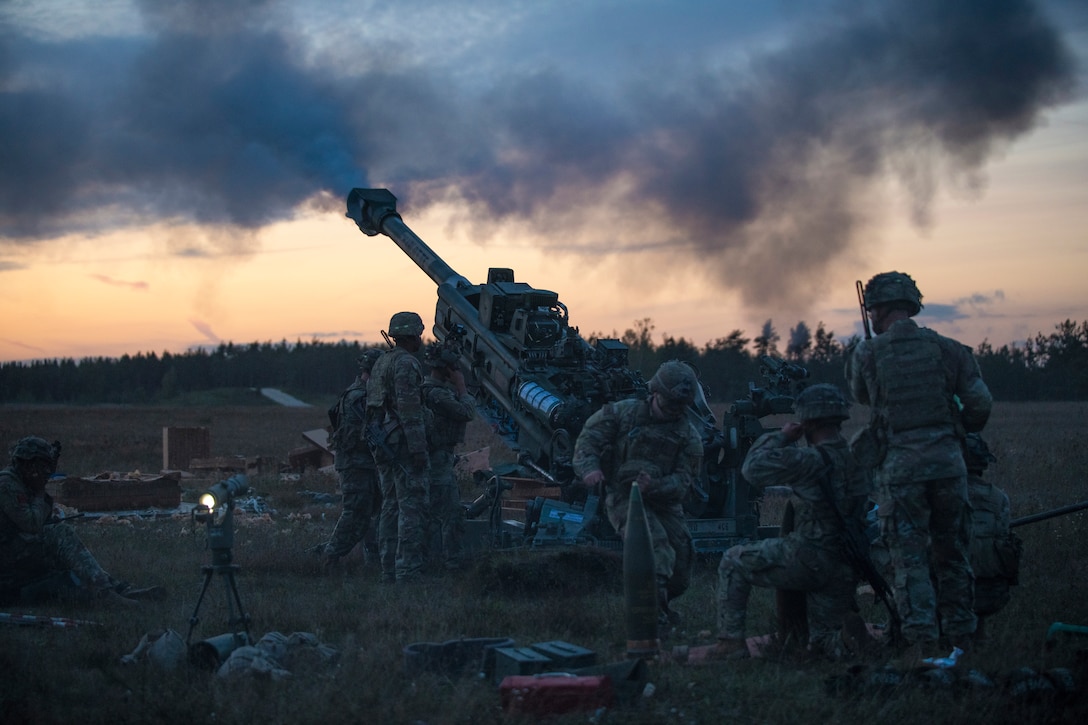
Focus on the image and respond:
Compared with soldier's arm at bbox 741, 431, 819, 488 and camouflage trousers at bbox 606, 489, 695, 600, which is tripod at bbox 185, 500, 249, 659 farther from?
soldier's arm at bbox 741, 431, 819, 488

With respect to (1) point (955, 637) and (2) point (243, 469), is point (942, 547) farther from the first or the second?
(2) point (243, 469)

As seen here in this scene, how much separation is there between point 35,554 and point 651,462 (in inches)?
196

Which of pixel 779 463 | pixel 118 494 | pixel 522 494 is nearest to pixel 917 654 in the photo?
pixel 779 463

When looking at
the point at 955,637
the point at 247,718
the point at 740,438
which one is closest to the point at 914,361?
the point at 955,637

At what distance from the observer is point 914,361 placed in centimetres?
651

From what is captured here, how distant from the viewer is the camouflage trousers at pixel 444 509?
34.3 ft

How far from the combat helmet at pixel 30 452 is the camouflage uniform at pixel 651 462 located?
4.24 metres

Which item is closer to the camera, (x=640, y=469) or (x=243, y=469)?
(x=640, y=469)

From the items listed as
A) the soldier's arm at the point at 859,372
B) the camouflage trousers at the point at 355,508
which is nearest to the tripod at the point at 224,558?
the camouflage trousers at the point at 355,508

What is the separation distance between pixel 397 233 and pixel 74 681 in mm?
9044

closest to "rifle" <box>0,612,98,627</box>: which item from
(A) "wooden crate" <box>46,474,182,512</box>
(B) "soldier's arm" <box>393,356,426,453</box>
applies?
(B) "soldier's arm" <box>393,356,426,453</box>

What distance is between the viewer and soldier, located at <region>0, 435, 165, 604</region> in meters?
8.25

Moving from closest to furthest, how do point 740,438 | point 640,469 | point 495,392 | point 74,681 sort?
point 74,681 < point 640,469 < point 740,438 < point 495,392

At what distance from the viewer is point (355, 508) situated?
1080 centimetres
